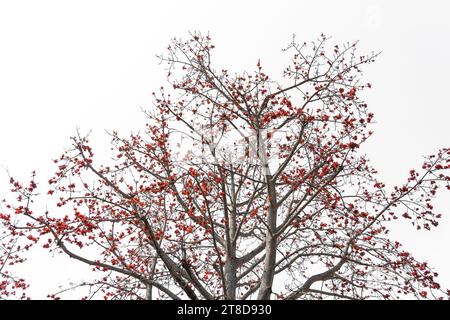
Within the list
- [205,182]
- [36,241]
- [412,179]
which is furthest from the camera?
[205,182]

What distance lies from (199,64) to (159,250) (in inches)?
188

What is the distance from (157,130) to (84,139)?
1.78m

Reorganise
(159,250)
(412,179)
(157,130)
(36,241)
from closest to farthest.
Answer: (159,250), (36,241), (412,179), (157,130)

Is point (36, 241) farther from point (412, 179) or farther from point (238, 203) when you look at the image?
point (412, 179)

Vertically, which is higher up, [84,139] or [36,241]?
[84,139]

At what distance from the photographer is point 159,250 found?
5.41m

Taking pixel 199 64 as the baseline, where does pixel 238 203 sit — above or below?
below

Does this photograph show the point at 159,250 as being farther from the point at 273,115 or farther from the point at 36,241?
the point at 273,115

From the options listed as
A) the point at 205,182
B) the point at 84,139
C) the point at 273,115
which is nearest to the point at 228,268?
the point at 205,182

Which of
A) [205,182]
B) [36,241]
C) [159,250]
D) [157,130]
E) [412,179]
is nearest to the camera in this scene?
[159,250]
